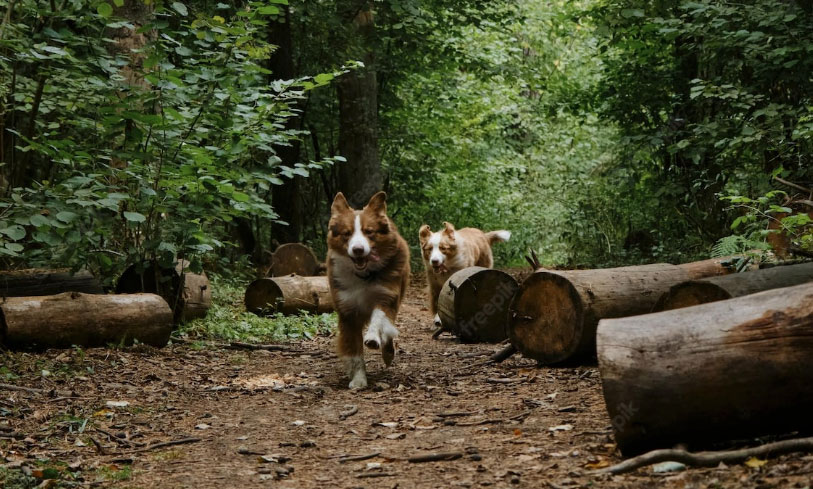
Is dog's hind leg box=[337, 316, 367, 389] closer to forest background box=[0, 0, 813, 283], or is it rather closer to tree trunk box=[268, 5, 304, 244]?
forest background box=[0, 0, 813, 283]

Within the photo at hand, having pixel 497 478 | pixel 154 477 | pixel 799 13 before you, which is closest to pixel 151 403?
pixel 154 477

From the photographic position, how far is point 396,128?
19062mm

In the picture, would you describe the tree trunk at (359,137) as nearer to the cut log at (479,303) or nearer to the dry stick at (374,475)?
the cut log at (479,303)

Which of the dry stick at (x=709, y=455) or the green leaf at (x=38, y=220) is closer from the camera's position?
the dry stick at (x=709, y=455)

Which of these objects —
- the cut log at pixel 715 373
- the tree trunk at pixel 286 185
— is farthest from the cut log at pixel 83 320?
the tree trunk at pixel 286 185

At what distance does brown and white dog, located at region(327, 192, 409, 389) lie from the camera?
686 centimetres

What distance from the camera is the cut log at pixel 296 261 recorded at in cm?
1487

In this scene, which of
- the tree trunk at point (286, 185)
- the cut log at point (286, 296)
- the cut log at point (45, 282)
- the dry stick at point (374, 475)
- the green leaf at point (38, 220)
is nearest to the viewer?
the dry stick at point (374, 475)

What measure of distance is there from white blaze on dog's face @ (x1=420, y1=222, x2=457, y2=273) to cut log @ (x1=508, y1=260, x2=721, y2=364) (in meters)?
3.57

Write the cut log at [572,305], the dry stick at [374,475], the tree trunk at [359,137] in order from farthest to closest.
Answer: the tree trunk at [359,137] < the cut log at [572,305] < the dry stick at [374,475]

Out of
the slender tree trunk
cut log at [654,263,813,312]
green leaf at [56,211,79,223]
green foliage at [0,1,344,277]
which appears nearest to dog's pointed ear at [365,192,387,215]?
green foliage at [0,1,344,277]

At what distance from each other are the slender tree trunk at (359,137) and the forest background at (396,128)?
5cm

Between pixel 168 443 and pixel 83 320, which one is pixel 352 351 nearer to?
pixel 168 443

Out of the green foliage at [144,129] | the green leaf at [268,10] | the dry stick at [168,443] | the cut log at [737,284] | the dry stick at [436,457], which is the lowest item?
the dry stick at [168,443]
